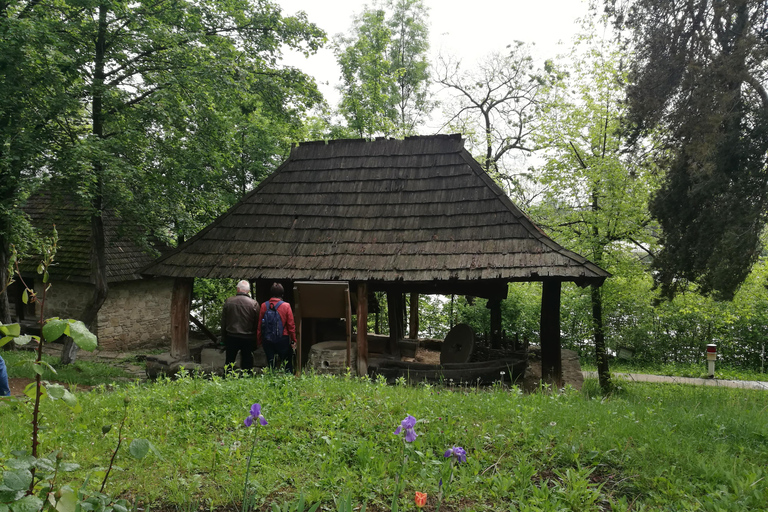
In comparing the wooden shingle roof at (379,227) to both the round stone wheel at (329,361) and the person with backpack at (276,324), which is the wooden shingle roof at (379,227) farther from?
the round stone wheel at (329,361)

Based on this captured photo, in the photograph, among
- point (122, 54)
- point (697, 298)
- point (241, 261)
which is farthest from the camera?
point (697, 298)

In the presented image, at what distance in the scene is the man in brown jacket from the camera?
825 centimetres

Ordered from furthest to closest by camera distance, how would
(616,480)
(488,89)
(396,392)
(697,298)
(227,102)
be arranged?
(488,89), (697,298), (227,102), (396,392), (616,480)

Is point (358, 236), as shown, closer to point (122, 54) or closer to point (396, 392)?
point (396, 392)

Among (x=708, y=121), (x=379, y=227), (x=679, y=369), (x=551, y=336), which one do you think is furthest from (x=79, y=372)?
(x=679, y=369)

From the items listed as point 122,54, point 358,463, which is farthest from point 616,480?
point 122,54

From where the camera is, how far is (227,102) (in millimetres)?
12703

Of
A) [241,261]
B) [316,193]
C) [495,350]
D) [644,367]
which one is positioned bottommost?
[644,367]

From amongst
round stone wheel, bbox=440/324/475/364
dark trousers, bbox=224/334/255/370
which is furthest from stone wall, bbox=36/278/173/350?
round stone wheel, bbox=440/324/475/364

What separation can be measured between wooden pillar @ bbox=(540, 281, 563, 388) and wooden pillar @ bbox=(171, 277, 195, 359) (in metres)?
6.46

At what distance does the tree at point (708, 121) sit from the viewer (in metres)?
7.75

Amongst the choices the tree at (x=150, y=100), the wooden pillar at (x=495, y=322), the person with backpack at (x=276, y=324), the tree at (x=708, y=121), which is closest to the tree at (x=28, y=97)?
the tree at (x=150, y=100)

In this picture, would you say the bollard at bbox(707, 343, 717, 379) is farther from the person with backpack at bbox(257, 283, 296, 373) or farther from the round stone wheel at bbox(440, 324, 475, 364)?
the person with backpack at bbox(257, 283, 296, 373)

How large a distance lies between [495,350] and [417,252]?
2.78 m
